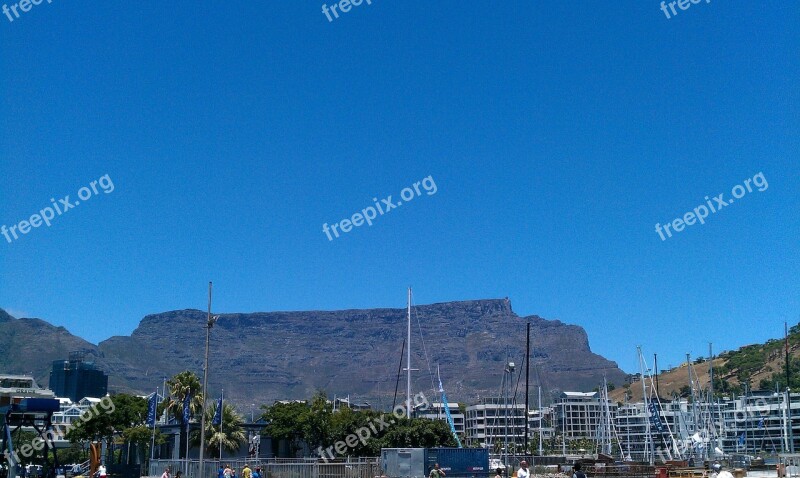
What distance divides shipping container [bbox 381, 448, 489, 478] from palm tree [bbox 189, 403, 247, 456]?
21971mm

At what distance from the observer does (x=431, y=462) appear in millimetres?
47281

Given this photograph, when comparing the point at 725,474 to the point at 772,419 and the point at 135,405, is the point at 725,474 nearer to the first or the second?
the point at 135,405

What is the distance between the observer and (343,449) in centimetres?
6925

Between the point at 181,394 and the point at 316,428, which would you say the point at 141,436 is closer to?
the point at 181,394

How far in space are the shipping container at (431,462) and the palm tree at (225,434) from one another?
22.0 metres

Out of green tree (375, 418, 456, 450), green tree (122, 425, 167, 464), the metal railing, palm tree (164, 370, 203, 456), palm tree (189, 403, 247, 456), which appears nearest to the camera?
the metal railing

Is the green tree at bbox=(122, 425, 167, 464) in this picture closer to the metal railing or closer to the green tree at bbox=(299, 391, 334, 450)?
the green tree at bbox=(299, 391, 334, 450)

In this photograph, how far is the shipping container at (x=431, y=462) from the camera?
46.4 m

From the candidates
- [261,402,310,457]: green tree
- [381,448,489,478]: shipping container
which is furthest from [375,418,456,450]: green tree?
[381,448,489,478]: shipping container

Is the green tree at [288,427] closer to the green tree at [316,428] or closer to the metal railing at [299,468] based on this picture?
the green tree at [316,428]

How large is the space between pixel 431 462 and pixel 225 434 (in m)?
25.7

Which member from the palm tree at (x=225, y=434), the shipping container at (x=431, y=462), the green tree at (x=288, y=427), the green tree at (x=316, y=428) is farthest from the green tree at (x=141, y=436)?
the shipping container at (x=431, y=462)

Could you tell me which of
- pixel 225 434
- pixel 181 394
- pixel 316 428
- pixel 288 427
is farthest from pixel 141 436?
pixel 316 428

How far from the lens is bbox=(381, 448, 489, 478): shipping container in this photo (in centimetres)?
4644
